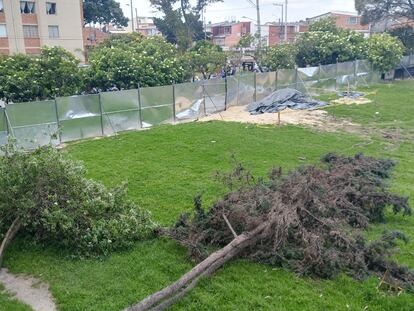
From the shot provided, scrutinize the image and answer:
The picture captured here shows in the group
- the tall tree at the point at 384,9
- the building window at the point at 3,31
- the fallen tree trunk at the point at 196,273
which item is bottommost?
the fallen tree trunk at the point at 196,273

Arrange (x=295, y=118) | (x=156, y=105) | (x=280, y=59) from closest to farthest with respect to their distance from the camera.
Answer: (x=156, y=105) < (x=295, y=118) < (x=280, y=59)

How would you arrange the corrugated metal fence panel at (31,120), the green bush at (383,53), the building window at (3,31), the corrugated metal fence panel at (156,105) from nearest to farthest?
the corrugated metal fence panel at (31,120) → the corrugated metal fence panel at (156,105) → the green bush at (383,53) → the building window at (3,31)

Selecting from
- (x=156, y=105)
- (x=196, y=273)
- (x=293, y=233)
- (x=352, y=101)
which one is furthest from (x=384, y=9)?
(x=196, y=273)

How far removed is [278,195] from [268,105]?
46.7 ft

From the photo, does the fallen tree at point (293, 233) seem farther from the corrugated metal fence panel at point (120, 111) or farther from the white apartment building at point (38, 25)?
the white apartment building at point (38, 25)

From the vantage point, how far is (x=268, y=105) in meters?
20.8

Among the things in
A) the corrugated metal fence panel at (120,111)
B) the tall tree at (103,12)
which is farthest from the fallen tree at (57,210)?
the tall tree at (103,12)

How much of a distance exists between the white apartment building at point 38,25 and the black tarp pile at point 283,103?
21.7 meters

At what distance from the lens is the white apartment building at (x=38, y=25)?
Answer: 124 feet

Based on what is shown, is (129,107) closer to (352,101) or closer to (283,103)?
(283,103)

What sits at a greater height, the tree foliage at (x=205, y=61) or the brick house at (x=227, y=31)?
the brick house at (x=227, y=31)

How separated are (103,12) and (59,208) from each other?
171 feet

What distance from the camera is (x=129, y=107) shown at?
16625 mm

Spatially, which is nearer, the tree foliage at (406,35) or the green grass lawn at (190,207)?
the green grass lawn at (190,207)
